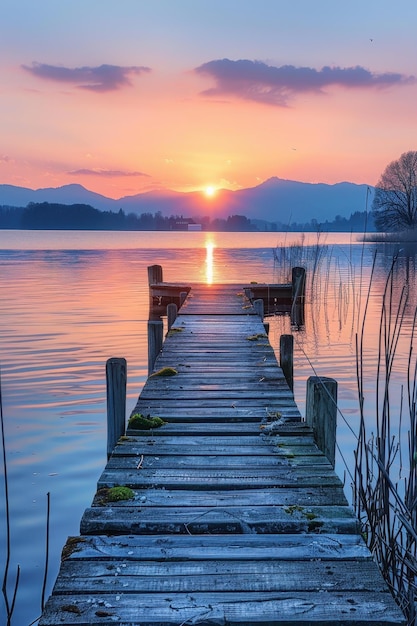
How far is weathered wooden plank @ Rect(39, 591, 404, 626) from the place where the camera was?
253cm

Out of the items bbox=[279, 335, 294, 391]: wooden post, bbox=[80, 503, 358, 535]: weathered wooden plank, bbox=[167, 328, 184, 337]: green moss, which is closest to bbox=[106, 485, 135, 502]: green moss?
bbox=[80, 503, 358, 535]: weathered wooden plank

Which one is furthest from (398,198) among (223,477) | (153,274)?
(223,477)

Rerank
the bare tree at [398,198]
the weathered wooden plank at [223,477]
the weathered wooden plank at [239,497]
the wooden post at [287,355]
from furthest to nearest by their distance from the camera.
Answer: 1. the bare tree at [398,198]
2. the wooden post at [287,355]
3. the weathered wooden plank at [223,477]
4. the weathered wooden plank at [239,497]

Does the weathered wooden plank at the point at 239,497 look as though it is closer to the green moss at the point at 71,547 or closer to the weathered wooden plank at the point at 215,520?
the weathered wooden plank at the point at 215,520

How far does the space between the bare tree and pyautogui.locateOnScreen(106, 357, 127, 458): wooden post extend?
56882mm

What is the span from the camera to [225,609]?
2596 millimetres

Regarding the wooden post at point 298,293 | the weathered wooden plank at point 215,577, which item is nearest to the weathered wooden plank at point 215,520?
the weathered wooden plank at point 215,577

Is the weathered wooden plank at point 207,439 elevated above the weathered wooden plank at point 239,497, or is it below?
below

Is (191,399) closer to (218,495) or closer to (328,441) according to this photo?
(328,441)

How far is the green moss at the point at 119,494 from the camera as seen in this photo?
3686 millimetres

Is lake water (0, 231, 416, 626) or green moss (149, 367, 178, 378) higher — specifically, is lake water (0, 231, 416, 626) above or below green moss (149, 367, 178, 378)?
below

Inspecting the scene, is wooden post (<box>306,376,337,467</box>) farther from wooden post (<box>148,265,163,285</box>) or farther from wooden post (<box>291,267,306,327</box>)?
wooden post (<box>148,265,163,285</box>)

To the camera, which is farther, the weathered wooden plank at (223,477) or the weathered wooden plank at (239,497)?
the weathered wooden plank at (223,477)

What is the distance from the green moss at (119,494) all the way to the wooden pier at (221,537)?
26mm
